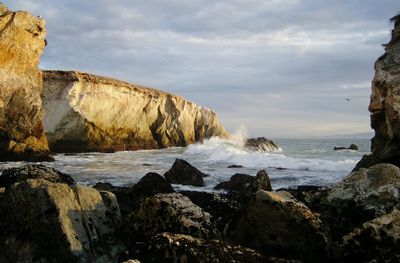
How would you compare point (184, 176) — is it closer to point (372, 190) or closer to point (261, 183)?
point (261, 183)

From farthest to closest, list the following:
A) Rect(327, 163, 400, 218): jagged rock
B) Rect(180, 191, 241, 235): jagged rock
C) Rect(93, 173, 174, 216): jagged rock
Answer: Rect(93, 173, 174, 216): jagged rock, Rect(180, 191, 241, 235): jagged rock, Rect(327, 163, 400, 218): jagged rock

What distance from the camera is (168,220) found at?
20.2 feet

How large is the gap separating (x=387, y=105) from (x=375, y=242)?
10.9m

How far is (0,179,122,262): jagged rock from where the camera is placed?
584 cm

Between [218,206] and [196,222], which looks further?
[218,206]

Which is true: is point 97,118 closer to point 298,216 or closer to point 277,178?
point 277,178

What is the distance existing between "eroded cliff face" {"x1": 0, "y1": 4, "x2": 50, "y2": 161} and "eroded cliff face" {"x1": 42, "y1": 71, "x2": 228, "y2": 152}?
21.4ft

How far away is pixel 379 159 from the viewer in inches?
624

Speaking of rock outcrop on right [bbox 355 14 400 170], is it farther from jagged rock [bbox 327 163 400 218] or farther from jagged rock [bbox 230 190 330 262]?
jagged rock [bbox 230 190 330 262]

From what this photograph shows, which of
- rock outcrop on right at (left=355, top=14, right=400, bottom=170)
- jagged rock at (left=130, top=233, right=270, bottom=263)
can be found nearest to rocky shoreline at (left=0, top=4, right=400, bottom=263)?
jagged rock at (left=130, top=233, right=270, bottom=263)

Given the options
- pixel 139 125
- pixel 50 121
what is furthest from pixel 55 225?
pixel 139 125

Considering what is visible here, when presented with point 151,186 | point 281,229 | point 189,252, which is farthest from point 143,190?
point 189,252

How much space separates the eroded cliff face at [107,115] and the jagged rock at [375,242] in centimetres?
3125

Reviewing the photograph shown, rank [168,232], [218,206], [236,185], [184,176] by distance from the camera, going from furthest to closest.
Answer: [184,176] < [236,185] < [218,206] < [168,232]
